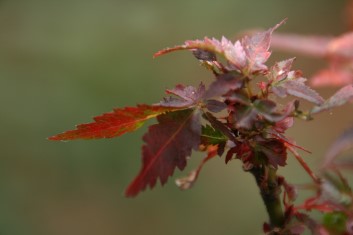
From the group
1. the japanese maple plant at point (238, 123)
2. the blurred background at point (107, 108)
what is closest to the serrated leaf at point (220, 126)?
the japanese maple plant at point (238, 123)

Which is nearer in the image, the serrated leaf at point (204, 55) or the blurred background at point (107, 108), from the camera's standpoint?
the serrated leaf at point (204, 55)

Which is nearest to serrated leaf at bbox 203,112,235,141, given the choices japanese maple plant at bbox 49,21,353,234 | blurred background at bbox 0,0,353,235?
japanese maple plant at bbox 49,21,353,234

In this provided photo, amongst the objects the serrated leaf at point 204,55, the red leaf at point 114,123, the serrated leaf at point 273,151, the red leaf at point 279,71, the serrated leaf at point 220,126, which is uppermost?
the serrated leaf at point 204,55

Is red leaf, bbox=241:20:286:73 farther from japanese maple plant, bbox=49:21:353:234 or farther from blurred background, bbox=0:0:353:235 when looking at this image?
blurred background, bbox=0:0:353:235

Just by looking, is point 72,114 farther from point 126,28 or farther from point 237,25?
point 237,25

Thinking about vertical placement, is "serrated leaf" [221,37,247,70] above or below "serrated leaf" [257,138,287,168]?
above

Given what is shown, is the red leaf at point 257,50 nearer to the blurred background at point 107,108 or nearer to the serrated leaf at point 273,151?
the serrated leaf at point 273,151

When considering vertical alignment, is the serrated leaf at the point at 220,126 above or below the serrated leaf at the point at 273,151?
above
